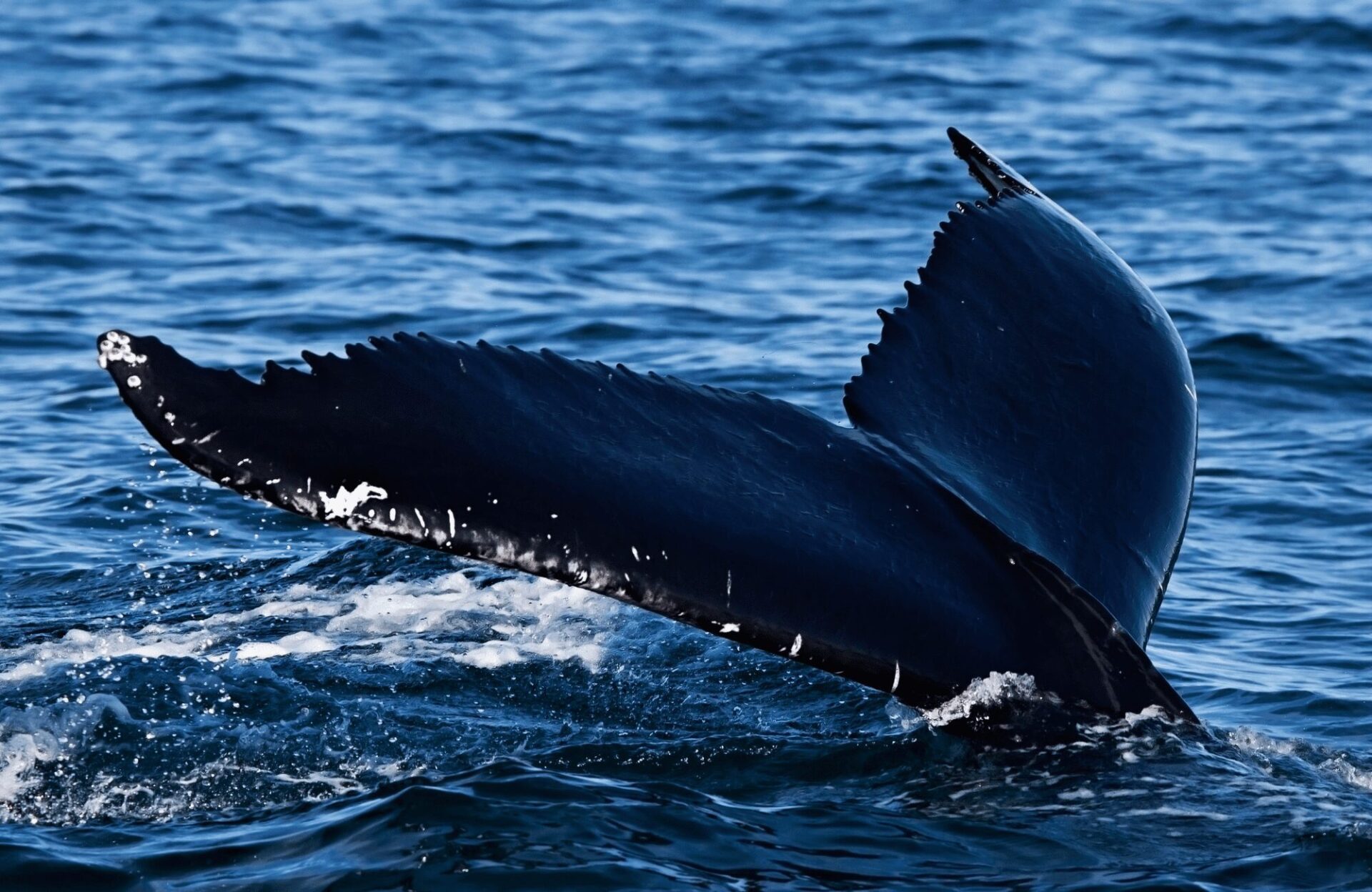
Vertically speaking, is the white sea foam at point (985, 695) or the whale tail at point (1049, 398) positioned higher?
the whale tail at point (1049, 398)

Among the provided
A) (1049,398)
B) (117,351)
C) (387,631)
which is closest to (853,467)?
(1049,398)

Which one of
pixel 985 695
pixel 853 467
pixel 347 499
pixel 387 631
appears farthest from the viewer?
pixel 387 631

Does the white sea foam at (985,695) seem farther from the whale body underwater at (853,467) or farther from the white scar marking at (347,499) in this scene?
A: the white scar marking at (347,499)

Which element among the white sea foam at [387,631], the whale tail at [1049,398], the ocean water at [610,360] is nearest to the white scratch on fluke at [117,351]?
the ocean water at [610,360]

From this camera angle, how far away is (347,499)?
3568 millimetres

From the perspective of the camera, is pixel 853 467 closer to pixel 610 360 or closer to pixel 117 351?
pixel 117 351

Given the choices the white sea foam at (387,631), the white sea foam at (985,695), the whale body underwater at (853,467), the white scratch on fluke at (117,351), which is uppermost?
the white scratch on fluke at (117,351)

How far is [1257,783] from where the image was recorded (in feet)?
15.7

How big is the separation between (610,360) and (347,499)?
7098 mm

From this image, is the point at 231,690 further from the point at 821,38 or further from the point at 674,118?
the point at 821,38

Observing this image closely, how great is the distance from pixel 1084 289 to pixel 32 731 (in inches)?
119

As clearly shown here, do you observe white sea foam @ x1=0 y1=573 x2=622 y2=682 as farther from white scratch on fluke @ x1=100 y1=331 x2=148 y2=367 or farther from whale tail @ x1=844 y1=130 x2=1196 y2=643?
white scratch on fluke @ x1=100 y1=331 x2=148 y2=367

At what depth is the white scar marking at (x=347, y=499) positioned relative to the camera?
3549 mm

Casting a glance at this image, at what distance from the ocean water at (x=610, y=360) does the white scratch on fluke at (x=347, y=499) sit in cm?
114
